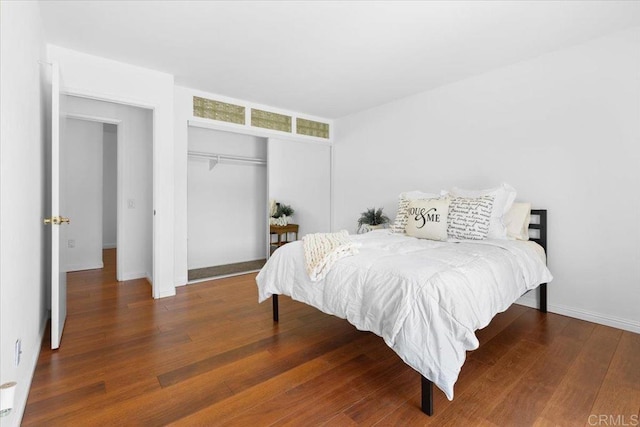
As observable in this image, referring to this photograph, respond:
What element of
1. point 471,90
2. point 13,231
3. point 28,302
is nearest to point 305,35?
point 471,90

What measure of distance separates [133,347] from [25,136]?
4.95ft

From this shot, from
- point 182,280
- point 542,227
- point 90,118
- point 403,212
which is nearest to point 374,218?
point 403,212

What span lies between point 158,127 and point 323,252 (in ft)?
8.04

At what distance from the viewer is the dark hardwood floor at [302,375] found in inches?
60.9

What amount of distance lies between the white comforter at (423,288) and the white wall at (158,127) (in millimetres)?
1475

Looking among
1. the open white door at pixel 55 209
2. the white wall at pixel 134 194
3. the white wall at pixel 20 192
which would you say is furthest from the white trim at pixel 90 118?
the open white door at pixel 55 209

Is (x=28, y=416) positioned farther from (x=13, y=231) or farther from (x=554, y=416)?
(x=554, y=416)

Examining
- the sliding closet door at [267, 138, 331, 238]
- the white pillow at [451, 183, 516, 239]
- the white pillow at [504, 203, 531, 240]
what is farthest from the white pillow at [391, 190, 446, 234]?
the sliding closet door at [267, 138, 331, 238]

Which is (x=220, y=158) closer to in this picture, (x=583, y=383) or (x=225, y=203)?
(x=225, y=203)

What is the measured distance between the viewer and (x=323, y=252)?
2.20 metres

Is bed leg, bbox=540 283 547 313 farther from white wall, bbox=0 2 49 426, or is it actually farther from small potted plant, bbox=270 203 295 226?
white wall, bbox=0 2 49 426

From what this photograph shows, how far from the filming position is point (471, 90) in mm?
3479

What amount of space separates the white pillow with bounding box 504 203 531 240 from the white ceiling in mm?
1450

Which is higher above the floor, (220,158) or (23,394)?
(220,158)
